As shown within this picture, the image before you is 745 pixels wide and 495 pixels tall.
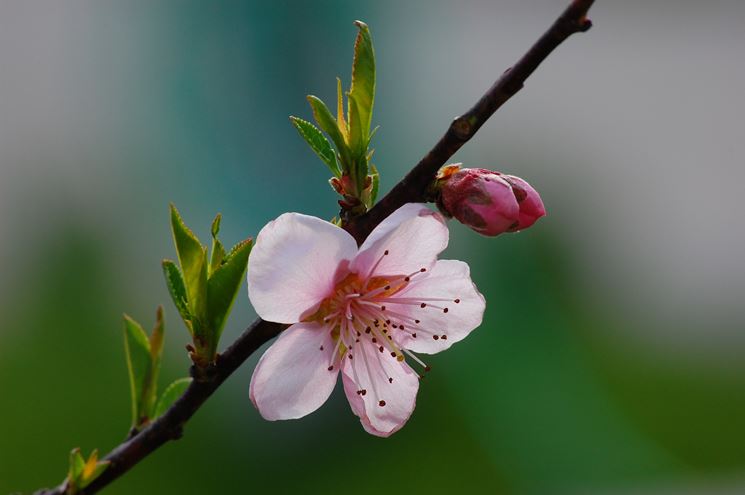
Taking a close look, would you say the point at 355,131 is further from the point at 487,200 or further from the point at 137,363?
the point at 137,363

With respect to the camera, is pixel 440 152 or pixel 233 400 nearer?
pixel 440 152

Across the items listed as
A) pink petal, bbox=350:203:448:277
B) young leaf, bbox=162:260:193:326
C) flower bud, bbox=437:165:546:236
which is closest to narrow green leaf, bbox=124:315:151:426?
young leaf, bbox=162:260:193:326

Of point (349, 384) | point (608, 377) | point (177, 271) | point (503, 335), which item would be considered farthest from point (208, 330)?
point (608, 377)

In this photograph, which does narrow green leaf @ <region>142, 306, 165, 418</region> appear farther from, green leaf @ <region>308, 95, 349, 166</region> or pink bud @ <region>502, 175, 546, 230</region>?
pink bud @ <region>502, 175, 546, 230</region>

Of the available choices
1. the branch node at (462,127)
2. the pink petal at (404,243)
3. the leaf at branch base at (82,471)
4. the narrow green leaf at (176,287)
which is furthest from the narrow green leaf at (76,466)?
the branch node at (462,127)

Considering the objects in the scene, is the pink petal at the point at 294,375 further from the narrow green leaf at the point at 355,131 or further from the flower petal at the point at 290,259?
the narrow green leaf at the point at 355,131

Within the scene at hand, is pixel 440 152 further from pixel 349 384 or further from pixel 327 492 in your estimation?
pixel 327 492
